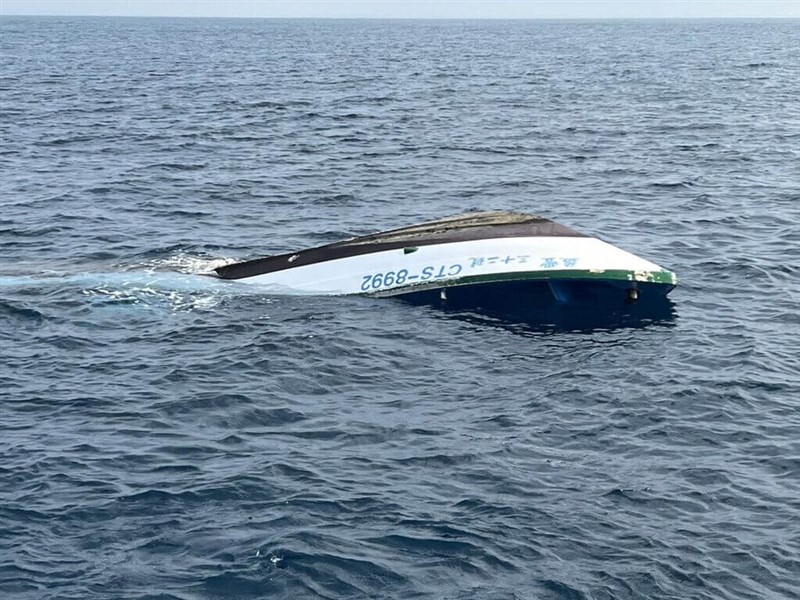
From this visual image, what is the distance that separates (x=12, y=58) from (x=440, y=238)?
103720 mm

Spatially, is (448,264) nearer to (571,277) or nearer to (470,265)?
(470,265)

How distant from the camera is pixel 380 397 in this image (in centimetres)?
2372

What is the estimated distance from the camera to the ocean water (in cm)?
1731

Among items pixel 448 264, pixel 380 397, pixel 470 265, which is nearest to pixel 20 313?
pixel 380 397

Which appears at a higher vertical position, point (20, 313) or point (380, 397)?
point (20, 313)

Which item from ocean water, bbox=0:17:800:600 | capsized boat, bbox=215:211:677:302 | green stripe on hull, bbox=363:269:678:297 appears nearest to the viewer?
ocean water, bbox=0:17:800:600

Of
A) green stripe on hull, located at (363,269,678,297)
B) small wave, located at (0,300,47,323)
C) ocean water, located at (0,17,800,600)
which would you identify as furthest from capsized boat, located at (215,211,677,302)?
small wave, located at (0,300,47,323)

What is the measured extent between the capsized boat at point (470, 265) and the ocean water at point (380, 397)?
71cm

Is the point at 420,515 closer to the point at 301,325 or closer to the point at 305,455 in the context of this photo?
the point at 305,455

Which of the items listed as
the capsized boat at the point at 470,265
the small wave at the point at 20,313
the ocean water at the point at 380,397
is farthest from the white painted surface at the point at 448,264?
the small wave at the point at 20,313

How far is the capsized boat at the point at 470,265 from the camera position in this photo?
93.0 feet

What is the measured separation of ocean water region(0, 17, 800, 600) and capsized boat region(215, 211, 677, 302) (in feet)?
2.34

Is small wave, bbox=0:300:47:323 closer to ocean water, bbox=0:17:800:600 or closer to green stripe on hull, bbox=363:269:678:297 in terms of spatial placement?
ocean water, bbox=0:17:800:600

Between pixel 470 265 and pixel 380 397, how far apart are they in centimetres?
624
